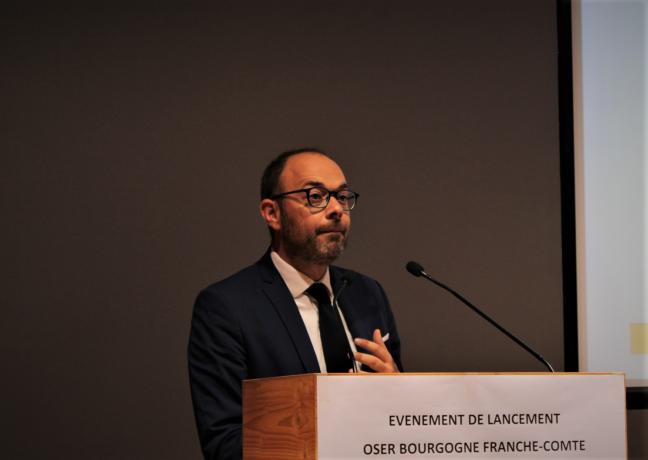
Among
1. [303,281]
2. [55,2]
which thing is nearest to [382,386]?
[303,281]

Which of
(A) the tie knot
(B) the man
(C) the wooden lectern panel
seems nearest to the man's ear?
(B) the man

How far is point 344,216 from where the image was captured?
2.74 m

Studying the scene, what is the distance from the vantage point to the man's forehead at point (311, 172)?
272 centimetres

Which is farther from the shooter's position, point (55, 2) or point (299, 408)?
point (55, 2)

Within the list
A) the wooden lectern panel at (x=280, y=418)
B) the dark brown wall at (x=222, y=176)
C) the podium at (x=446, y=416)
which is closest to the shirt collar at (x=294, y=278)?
the wooden lectern panel at (x=280, y=418)

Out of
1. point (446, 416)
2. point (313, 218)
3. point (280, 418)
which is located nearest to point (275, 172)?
point (313, 218)

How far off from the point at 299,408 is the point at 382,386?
0.55 feet

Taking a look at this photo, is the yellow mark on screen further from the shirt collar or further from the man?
the shirt collar

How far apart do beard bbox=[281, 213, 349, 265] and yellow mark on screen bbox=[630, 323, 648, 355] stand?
1.84 m

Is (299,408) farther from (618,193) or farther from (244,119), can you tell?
(618,193)

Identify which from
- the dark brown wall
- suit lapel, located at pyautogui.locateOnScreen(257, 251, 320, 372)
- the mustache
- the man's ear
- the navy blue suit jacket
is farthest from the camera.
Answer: the dark brown wall

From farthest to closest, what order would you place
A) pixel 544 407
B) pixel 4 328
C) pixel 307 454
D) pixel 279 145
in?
1. pixel 279 145
2. pixel 4 328
3. pixel 544 407
4. pixel 307 454

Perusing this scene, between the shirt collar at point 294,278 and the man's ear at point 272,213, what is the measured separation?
95mm

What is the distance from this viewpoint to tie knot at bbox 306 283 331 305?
2.71 m
